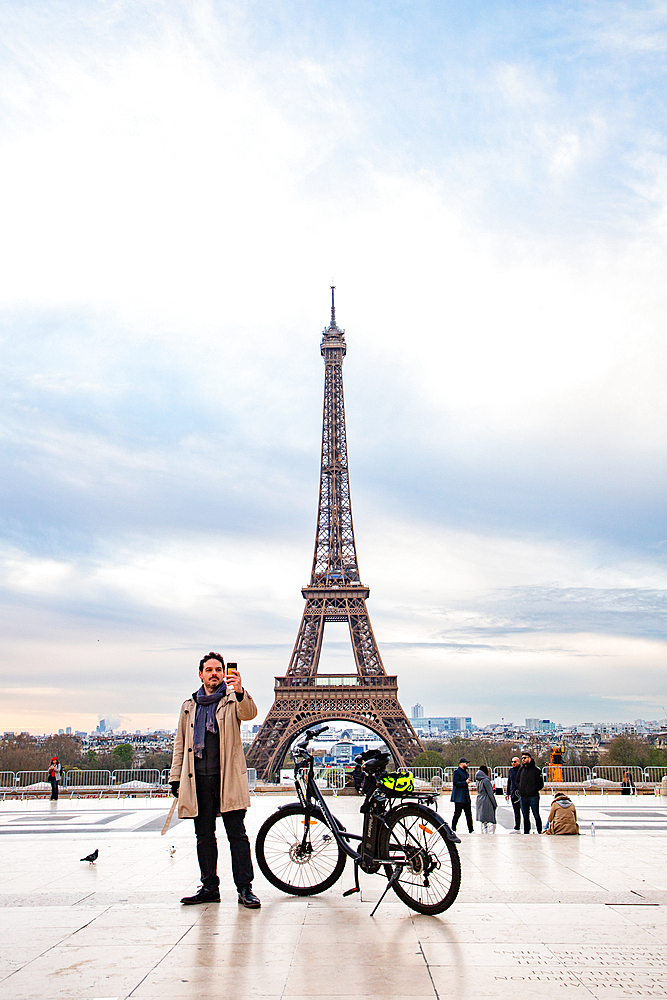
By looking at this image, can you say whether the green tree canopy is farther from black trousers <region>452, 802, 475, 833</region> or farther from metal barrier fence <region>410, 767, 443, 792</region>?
black trousers <region>452, 802, 475, 833</region>

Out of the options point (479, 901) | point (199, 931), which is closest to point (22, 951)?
point (199, 931)

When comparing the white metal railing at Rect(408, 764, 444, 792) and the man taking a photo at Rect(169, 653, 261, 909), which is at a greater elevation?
the man taking a photo at Rect(169, 653, 261, 909)

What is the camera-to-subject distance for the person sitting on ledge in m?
11.5

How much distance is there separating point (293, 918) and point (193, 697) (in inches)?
72.8

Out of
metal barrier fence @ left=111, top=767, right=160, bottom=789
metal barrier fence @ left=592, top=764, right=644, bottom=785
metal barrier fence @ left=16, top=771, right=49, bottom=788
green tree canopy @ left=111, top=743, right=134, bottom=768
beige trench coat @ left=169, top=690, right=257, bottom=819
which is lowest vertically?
green tree canopy @ left=111, top=743, right=134, bottom=768

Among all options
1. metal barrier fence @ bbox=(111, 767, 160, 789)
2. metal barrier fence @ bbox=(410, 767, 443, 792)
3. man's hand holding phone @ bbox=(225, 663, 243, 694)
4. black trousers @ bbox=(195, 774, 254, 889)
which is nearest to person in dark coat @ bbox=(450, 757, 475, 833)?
black trousers @ bbox=(195, 774, 254, 889)

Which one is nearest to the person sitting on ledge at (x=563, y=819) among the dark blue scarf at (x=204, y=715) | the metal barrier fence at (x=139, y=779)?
the dark blue scarf at (x=204, y=715)

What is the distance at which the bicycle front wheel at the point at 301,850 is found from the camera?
6352 mm

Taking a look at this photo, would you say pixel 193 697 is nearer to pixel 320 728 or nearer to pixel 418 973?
pixel 320 728

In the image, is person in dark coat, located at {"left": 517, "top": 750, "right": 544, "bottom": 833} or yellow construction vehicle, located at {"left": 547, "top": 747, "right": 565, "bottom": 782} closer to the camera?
person in dark coat, located at {"left": 517, "top": 750, "right": 544, "bottom": 833}

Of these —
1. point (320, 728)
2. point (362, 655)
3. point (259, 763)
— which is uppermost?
point (362, 655)

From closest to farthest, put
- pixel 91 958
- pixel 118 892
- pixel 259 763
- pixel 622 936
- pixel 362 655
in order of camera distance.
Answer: pixel 91 958
pixel 622 936
pixel 118 892
pixel 259 763
pixel 362 655

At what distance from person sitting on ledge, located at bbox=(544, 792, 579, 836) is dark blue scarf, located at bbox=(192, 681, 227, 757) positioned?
7557 millimetres

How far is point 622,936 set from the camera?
498 centimetres
